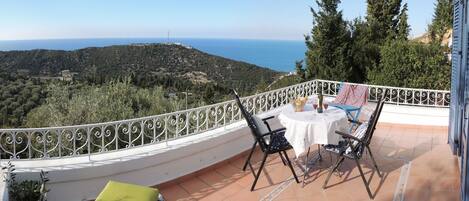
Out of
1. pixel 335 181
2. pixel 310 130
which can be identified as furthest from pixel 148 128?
pixel 335 181

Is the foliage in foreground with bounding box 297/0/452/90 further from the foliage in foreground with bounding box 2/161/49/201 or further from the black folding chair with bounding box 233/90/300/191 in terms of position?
the foliage in foreground with bounding box 2/161/49/201

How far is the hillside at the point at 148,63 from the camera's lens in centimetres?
1698

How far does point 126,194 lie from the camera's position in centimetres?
272

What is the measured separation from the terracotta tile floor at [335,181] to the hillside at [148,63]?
10.5 m

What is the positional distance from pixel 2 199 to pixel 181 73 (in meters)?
16.9

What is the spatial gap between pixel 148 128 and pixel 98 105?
130cm

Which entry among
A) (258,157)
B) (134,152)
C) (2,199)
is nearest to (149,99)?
(258,157)

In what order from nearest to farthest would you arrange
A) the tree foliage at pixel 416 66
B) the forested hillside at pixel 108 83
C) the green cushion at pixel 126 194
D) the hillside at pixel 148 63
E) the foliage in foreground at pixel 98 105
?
the green cushion at pixel 126 194, the foliage in foreground at pixel 98 105, the forested hillside at pixel 108 83, the tree foliage at pixel 416 66, the hillside at pixel 148 63

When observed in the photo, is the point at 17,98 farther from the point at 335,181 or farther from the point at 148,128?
the point at 335,181

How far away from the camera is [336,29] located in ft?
34.9

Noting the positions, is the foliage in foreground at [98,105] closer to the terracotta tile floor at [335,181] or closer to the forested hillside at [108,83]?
the forested hillside at [108,83]

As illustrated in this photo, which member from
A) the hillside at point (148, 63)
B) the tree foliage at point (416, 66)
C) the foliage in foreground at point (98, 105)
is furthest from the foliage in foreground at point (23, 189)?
the hillside at point (148, 63)

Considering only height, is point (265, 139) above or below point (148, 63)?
below

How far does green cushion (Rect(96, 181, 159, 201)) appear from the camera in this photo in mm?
2666
